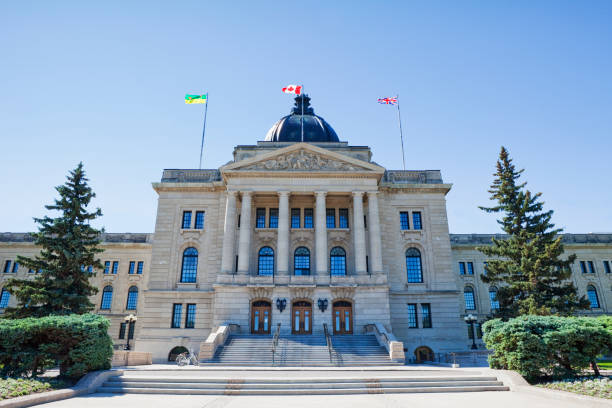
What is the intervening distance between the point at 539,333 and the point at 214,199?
3031 cm

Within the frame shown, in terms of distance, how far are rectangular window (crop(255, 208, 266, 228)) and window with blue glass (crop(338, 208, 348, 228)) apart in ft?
24.8

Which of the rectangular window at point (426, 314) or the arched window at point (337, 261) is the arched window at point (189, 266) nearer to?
the arched window at point (337, 261)

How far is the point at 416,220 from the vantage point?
4056 cm

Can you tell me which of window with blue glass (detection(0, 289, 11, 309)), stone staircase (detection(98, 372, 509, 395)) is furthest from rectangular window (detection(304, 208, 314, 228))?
window with blue glass (detection(0, 289, 11, 309))

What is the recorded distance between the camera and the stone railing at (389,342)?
89.9 feet

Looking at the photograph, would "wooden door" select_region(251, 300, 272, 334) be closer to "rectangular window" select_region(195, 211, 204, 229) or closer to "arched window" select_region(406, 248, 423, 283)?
"rectangular window" select_region(195, 211, 204, 229)

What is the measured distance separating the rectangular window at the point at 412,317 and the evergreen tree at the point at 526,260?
7231mm

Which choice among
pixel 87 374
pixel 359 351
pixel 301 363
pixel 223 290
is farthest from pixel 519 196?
pixel 87 374

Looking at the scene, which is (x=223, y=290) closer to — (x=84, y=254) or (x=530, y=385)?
(x=84, y=254)

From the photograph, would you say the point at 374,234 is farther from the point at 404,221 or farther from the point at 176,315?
the point at 176,315

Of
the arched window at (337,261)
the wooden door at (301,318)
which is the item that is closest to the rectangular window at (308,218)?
the arched window at (337,261)

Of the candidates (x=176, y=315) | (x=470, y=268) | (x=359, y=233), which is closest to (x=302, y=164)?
(x=359, y=233)

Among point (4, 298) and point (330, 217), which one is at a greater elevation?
point (330, 217)

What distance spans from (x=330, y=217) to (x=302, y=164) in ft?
20.7
